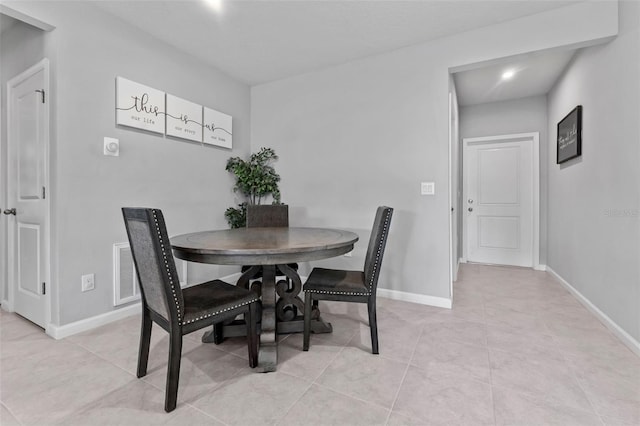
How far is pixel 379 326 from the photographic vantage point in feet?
7.55

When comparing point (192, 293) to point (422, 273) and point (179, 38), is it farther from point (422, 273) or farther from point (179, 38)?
point (179, 38)

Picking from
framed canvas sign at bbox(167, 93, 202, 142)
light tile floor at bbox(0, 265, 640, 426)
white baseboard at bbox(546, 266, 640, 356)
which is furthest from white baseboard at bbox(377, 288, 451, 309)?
framed canvas sign at bbox(167, 93, 202, 142)

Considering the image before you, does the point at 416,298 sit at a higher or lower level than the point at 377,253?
lower

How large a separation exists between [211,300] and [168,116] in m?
2.07

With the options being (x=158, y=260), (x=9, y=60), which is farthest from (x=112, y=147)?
(x=158, y=260)

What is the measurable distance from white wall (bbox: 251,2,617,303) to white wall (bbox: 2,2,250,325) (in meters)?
1.27

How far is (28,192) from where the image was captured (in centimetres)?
232

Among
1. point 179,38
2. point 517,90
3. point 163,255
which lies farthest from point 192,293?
point 517,90

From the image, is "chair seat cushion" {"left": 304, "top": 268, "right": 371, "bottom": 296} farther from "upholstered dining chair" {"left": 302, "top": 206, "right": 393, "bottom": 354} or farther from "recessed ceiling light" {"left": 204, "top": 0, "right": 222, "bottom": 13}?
"recessed ceiling light" {"left": 204, "top": 0, "right": 222, "bottom": 13}

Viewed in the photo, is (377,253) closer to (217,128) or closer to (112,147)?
(112,147)

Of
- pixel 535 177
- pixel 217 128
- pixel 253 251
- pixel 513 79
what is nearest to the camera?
pixel 253 251

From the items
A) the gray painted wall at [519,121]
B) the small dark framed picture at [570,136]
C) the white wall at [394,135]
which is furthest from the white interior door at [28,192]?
the gray painted wall at [519,121]

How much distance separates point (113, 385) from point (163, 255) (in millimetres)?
850

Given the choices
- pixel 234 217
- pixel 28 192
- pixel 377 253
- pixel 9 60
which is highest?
pixel 9 60
